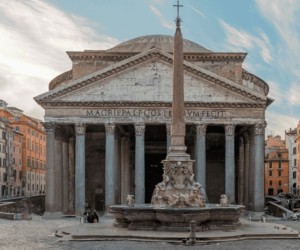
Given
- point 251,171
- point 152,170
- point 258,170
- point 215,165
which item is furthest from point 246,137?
point 152,170

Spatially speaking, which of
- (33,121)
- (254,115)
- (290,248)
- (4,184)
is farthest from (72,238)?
(33,121)

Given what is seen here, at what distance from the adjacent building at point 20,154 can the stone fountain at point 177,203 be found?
56.6m

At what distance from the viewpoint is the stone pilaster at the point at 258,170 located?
1674 inches

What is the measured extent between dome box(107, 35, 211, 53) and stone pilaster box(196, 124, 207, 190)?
50.8 ft

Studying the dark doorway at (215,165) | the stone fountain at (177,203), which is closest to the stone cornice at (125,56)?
the dark doorway at (215,165)

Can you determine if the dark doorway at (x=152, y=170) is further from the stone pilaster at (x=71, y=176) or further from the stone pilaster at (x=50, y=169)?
the stone pilaster at (x=50, y=169)

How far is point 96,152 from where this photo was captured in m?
52.0

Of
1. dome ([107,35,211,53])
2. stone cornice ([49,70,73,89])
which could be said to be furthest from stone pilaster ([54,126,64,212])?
dome ([107,35,211,53])

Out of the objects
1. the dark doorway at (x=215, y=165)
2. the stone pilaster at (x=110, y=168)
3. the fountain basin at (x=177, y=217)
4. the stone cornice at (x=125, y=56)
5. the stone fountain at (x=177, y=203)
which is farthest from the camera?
the dark doorway at (x=215, y=165)

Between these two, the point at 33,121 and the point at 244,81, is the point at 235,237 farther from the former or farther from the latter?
the point at 33,121

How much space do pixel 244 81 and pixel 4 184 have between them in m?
39.6

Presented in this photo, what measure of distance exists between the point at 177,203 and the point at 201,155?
20191mm

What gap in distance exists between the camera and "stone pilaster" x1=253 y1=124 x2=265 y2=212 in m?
42.5

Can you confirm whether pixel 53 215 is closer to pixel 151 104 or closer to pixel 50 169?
pixel 50 169
